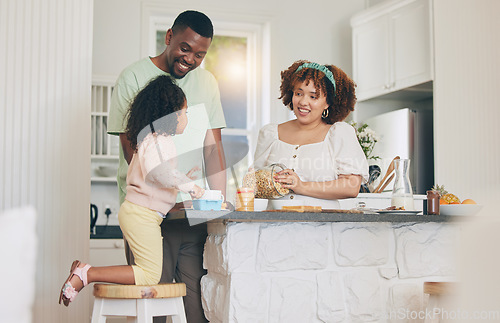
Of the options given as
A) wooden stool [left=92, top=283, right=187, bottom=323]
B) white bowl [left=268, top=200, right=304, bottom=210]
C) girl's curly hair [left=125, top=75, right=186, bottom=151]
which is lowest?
wooden stool [left=92, top=283, right=187, bottom=323]

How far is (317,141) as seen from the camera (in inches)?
92.7

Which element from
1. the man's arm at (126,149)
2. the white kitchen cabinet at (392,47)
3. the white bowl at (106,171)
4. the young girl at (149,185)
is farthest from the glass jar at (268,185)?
the white bowl at (106,171)

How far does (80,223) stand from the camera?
2.56m

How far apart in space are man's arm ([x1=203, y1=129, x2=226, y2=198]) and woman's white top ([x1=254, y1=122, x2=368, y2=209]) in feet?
0.70

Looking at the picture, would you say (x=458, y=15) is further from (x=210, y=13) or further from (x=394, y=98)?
(x=210, y=13)

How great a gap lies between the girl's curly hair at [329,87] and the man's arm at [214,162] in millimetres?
362

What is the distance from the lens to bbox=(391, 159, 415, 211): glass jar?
83.6 inches

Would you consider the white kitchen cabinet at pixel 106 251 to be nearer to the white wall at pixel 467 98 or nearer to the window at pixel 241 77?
the window at pixel 241 77

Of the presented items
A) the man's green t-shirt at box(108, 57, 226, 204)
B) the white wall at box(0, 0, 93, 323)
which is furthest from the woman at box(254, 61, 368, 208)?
the white wall at box(0, 0, 93, 323)

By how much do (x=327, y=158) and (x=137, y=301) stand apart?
0.97 metres

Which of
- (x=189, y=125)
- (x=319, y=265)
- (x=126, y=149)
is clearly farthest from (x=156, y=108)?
(x=319, y=265)

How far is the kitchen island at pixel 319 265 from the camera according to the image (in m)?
1.75

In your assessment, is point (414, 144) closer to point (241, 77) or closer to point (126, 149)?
point (241, 77)

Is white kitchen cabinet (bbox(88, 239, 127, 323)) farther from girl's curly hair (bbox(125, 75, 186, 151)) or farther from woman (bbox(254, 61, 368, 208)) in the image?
girl's curly hair (bbox(125, 75, 186, 151))
